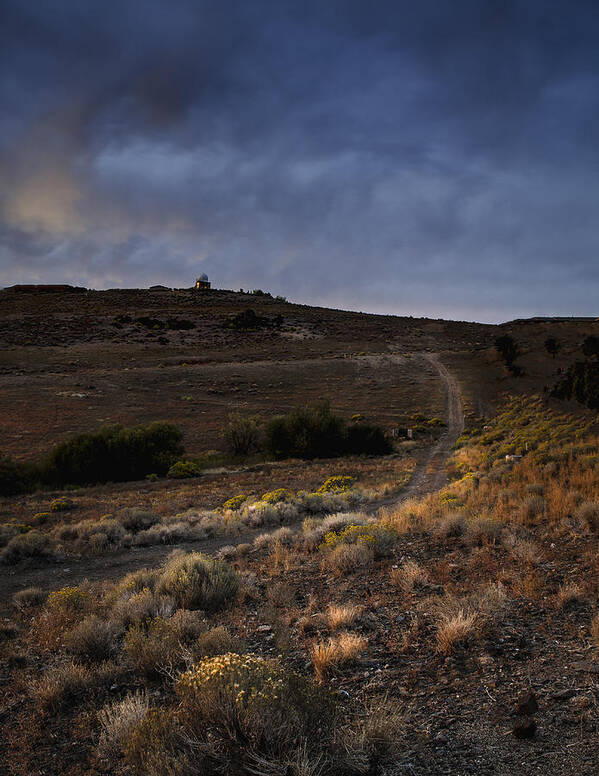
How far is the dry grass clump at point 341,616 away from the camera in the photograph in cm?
568

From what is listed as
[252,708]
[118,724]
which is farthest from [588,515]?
[118,724]

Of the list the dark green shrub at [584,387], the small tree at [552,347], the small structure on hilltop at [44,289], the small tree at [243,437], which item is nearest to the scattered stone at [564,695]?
the small tree at [243,437]

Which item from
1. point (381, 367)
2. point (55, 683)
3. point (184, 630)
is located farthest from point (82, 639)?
point (381, 367)

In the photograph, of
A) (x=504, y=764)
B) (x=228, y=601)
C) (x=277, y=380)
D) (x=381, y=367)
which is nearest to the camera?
(x=504, y=764)

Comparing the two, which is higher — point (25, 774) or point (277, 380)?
point (277, 380)

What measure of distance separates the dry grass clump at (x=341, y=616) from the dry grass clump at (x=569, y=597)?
2416mm

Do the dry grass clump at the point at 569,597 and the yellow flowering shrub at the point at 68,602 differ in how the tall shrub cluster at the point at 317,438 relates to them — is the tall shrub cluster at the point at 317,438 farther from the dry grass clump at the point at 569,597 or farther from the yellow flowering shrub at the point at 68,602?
the dry grass clump at the point at 569,597

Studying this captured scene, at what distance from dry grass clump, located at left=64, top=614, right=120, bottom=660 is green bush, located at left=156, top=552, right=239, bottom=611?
1275 millimetres

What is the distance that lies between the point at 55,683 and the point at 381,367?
60.1 meters

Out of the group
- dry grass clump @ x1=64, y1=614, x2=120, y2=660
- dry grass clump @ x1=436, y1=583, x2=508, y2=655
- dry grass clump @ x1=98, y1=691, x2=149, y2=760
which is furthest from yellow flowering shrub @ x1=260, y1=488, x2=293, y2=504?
dry grass clump @ x1=98, y1=691, x2=149, y2=760

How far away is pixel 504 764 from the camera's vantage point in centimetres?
319

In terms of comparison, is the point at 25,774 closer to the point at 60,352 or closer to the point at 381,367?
the point at 381,367

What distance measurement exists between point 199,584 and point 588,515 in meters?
6.54

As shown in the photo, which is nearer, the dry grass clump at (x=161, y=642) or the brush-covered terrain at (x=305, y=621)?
the brush-covered terrain at (x=305, y=621)
